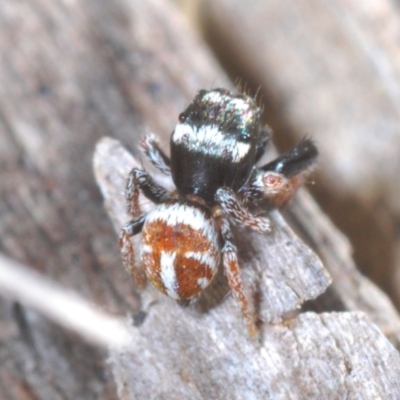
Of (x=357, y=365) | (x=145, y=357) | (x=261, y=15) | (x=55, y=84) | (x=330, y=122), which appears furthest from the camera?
(x=261, y=15)

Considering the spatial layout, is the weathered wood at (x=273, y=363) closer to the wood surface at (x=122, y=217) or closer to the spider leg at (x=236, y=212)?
the wood surface at (x=122, y=217)

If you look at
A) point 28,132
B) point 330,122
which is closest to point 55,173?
point 28,132

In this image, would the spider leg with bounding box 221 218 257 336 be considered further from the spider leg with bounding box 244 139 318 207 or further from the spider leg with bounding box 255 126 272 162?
the spider leg with bounding box 255 126 272 162

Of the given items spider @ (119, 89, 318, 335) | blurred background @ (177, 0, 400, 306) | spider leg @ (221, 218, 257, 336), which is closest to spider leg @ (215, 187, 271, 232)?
spider @ (119, 89, 318, 335)

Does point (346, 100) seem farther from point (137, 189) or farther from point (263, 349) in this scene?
point (263, 349)

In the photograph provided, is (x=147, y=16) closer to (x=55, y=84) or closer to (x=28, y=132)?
(x=55, y=84)

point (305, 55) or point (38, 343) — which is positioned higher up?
point (305, 55)
